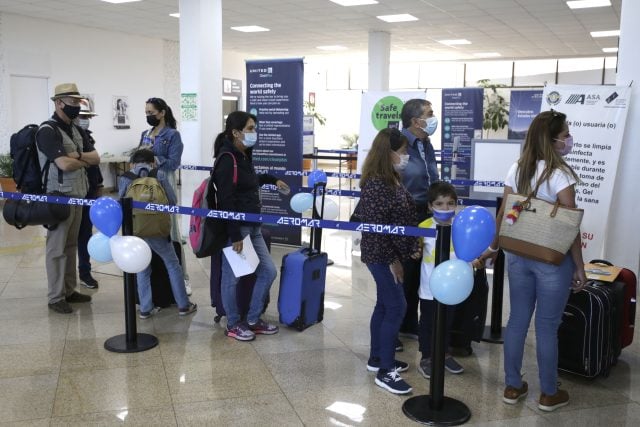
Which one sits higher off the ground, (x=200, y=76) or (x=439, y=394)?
(x=200, y=76)

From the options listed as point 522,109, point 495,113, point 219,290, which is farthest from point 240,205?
point 495,113

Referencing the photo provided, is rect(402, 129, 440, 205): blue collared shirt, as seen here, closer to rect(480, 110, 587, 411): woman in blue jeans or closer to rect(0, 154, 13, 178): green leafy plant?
rect(480, 110, 587, 411): woman in blue jeans

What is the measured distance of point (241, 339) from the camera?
12.5 ft

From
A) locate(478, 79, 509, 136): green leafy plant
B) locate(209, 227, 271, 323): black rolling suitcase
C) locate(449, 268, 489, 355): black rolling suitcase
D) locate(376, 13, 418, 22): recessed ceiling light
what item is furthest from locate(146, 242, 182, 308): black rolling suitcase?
locate(478, 79, 509, 136): green leafy plant

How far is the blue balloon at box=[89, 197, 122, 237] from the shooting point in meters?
3.37

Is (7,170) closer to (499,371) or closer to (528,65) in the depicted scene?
(499,371)

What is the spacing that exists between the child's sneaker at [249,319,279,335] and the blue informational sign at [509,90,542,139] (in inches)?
303

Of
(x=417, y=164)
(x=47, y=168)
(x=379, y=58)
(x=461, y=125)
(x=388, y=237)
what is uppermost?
(x=379, y=58)

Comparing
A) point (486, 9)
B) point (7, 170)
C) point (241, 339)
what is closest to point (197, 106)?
point (241, 339)

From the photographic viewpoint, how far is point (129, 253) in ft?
10.8

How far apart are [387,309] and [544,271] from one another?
80 centimetres

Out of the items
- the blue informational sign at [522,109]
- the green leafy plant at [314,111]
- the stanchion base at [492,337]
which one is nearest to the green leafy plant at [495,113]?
the green leafy plant at [314,111]

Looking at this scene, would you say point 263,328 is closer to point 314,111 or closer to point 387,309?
point 387,309

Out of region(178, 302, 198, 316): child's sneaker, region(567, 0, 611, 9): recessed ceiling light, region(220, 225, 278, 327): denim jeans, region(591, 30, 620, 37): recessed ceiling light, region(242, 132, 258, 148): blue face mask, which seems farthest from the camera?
region(591, 30, 620, 37): recessed ceiling light
